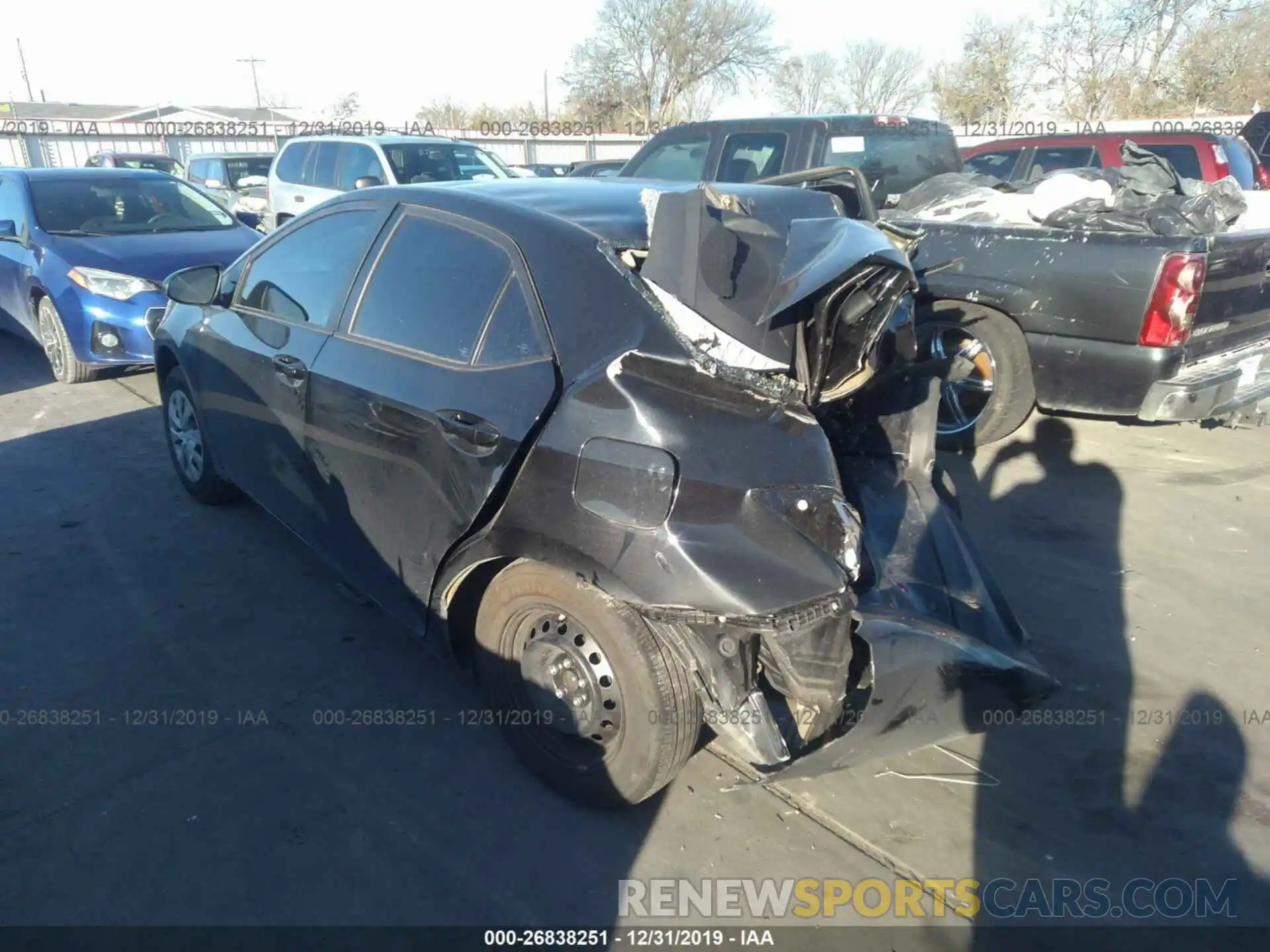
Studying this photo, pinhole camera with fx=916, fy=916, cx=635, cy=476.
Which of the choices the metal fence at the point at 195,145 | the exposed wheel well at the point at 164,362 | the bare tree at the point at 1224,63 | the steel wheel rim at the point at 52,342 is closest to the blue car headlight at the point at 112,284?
the steel wheel rim at the point at 52,342

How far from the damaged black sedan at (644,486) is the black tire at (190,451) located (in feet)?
5.36

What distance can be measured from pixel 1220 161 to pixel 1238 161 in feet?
1.29

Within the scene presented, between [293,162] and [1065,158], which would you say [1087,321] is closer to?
[1065,158]

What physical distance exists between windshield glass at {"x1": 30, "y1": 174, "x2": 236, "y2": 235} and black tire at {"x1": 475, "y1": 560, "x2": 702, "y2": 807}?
651 cm

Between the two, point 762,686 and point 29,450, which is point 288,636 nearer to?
point 762,686

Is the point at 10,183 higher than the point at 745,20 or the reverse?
the reverse

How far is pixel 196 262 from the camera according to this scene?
7.08m

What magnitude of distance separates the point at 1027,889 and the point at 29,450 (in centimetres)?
616

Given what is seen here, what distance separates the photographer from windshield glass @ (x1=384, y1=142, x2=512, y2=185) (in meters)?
10.7

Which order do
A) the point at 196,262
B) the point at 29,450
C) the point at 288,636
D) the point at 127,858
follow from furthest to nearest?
the point at 196,262
the point at 29,450
the point at 288,636
the point at 127,858

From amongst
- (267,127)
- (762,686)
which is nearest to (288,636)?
(762,686)

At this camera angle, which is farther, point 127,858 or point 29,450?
point 29,450

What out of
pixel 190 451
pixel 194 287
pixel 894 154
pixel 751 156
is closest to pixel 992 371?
pixel 894 154

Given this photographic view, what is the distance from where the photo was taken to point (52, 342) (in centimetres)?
748
